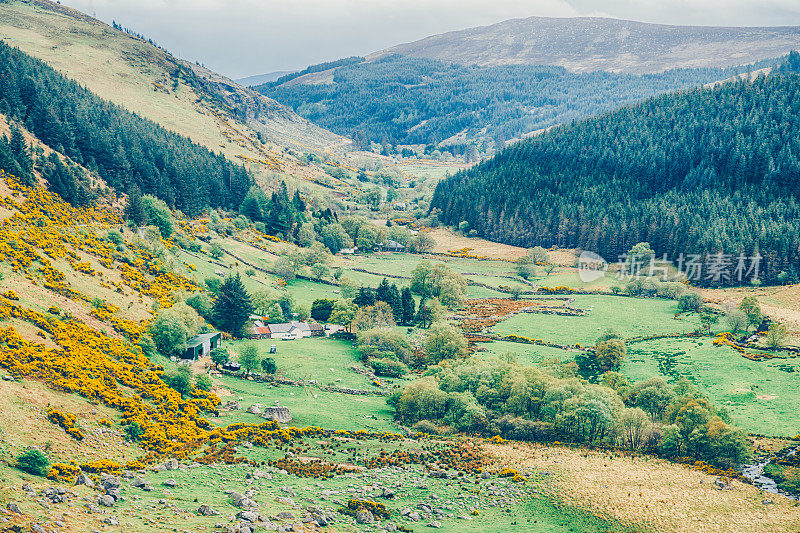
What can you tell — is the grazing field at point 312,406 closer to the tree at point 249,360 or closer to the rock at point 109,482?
the tree at point 249,360

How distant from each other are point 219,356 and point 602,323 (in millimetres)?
57174

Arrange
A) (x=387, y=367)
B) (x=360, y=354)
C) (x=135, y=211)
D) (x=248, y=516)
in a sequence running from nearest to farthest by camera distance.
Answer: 1. (x=248, y=516)
2. (x=387, y=367)
3. (x=360, y=354)
4. (x=135, y=211)

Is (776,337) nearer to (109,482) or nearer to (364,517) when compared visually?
(364,517)

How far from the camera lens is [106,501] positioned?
3181 centimetres

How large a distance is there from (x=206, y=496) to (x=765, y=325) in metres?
77.4

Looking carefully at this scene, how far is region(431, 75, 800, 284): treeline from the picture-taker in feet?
443

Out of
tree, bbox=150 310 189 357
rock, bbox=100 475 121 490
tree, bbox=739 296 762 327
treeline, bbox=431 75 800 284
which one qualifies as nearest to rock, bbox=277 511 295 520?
rock, bbox=100 475 121 490

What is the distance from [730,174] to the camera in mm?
160750

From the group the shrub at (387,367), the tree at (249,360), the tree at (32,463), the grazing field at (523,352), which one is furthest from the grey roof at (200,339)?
the tree at (32,463)

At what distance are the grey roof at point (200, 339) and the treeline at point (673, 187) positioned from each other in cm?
9504

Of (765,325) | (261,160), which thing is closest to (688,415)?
(765,325)

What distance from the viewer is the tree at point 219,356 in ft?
215

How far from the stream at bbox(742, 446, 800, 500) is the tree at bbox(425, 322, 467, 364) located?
32.7m

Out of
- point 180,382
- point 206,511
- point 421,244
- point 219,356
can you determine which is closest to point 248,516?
point 206,511
